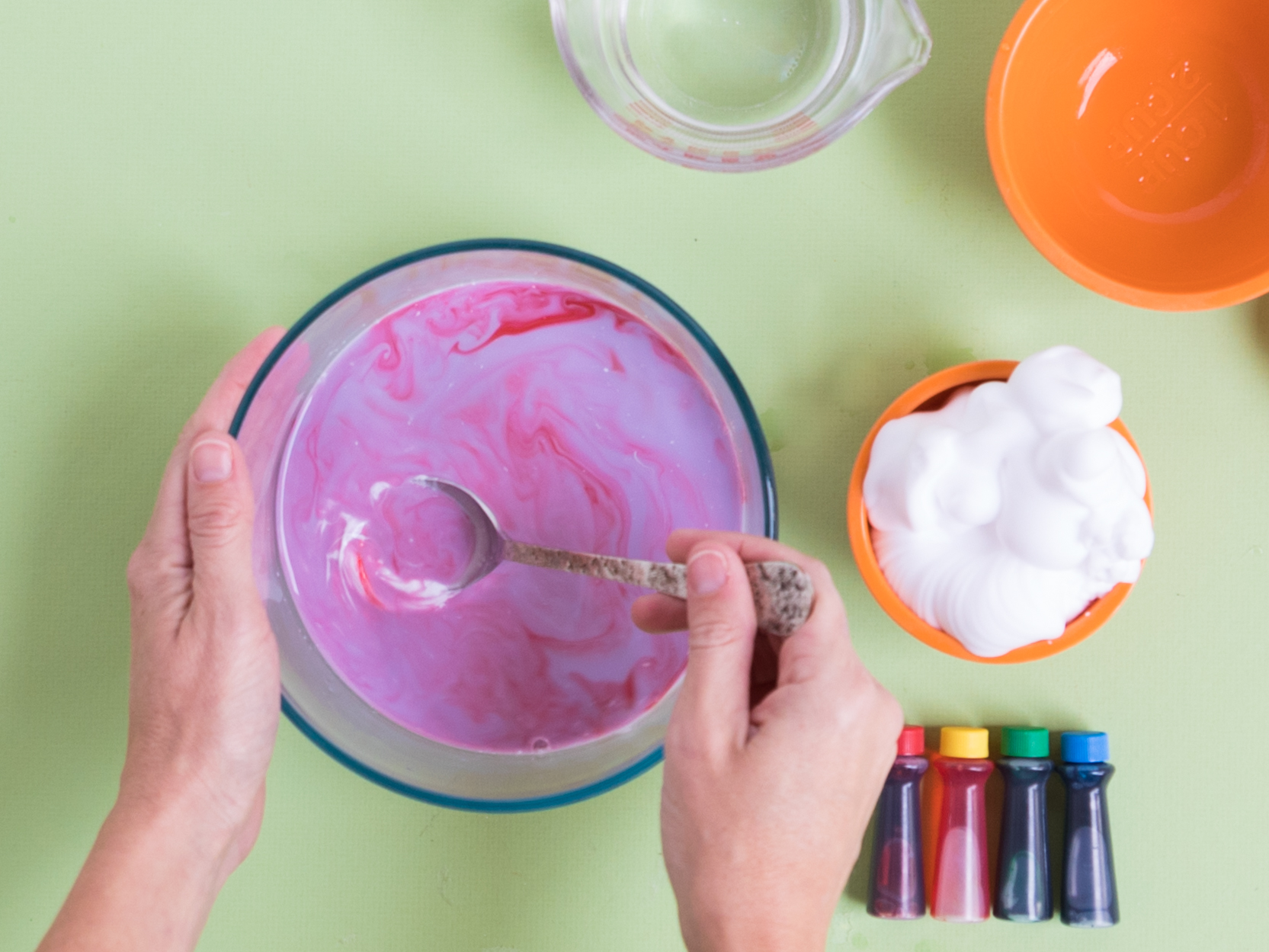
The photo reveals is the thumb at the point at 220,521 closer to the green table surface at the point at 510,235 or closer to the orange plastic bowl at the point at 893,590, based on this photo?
the green table surface at the point at 510,235

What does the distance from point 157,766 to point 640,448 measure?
A: 0.57 meters

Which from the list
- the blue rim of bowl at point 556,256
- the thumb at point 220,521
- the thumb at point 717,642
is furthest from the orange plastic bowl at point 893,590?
the thumb at point 220,521

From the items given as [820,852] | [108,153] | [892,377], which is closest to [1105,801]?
[820,852]

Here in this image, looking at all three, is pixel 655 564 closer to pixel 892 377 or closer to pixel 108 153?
pixel 892 377

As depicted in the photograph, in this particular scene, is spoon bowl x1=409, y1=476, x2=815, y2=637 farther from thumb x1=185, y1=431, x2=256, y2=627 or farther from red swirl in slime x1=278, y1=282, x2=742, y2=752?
thumb x1=185, y1=431, x2=256, y2=627

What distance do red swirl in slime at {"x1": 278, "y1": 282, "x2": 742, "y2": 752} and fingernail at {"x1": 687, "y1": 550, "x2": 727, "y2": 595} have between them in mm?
Result: 207

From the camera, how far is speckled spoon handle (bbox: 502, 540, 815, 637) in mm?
827

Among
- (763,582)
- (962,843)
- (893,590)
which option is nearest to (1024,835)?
(962,843)

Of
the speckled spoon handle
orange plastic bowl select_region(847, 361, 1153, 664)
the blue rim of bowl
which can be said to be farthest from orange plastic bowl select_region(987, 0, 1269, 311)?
the speckled spoon handle

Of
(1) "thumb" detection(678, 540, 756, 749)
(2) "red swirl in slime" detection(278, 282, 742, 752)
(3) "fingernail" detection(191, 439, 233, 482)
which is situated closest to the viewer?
(1) "thumb" detection(678, 540, 756, 749)

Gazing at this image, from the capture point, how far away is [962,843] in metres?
1.04

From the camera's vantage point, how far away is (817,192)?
1067mm

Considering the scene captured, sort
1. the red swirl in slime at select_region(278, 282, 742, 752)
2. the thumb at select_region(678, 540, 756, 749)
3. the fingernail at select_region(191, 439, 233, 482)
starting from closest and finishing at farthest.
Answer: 1. the thumb at select_region(678, 540, 756, 749)
2. the fingernail at select_region(191, 439, 233, 482)
3. the red swirl in slime at select_region(278, 282, 742, 752)

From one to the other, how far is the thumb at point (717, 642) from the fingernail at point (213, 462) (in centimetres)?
44
